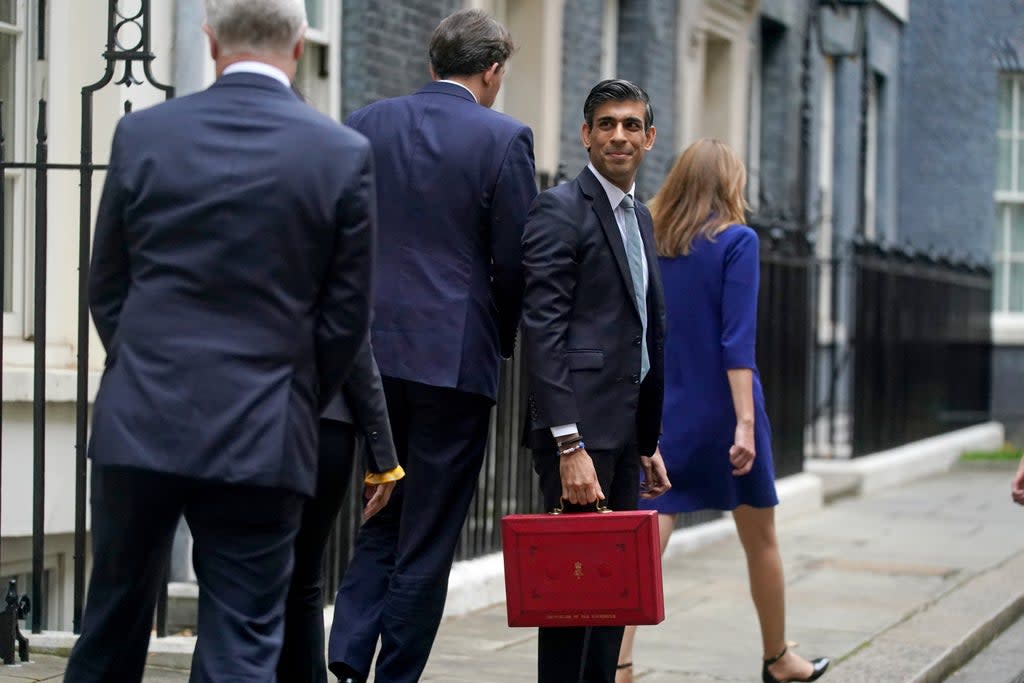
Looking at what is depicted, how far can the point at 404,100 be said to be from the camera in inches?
194

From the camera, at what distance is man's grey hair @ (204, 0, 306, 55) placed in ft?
12.1

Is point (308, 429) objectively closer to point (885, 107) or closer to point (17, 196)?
point (17, 196)

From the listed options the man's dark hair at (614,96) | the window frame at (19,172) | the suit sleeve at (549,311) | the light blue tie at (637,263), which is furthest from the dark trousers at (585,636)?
the window frame at (19,172)

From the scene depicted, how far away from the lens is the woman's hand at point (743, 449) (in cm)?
596

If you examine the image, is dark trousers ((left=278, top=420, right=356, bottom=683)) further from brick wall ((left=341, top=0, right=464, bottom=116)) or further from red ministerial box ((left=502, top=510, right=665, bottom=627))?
brick wall ((left=341, top=0, right=464, bottom=116))

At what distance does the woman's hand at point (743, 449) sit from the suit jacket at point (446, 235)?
1357mm

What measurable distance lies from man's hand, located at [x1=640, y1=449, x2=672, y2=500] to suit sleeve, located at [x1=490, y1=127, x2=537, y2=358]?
67cm

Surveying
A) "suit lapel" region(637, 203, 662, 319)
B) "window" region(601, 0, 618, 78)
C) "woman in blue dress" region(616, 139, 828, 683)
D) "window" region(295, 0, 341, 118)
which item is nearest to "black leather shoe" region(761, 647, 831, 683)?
"woman in blue dress" region(616, 139, 828, 683)

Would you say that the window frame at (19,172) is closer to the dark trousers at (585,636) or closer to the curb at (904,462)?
the dark trousers at (585,636)

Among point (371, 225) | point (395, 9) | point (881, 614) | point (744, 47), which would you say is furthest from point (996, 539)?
point (371, 225)

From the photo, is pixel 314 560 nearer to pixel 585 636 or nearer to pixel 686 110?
pixel 585 636

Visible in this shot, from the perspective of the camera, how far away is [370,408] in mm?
4219

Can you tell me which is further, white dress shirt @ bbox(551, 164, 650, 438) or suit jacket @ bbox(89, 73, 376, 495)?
white dress shirt @ bbox(551, 164, 650, 438)

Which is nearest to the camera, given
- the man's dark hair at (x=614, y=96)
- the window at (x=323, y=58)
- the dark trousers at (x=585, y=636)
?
the dark trousers at (x=585, y=636)
